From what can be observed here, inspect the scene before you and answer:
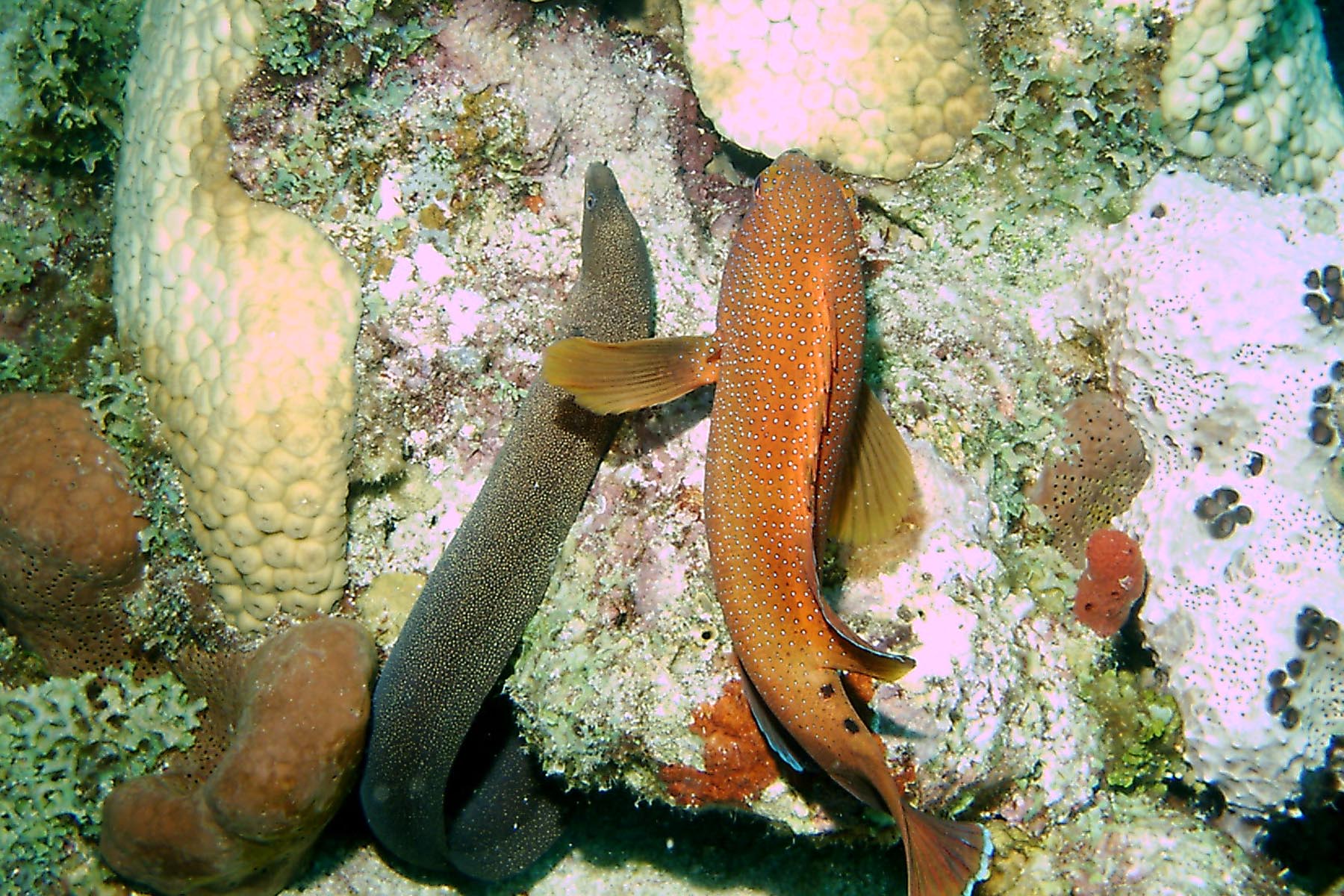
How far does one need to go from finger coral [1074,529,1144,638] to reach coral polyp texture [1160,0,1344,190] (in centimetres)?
244

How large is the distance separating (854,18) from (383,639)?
14.3ft

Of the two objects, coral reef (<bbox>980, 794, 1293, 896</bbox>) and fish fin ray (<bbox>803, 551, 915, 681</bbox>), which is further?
coral reef (<bbox>980, 794, 1293, 896</bbox>)

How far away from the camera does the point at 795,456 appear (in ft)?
10.3

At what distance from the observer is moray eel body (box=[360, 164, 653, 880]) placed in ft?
12.7

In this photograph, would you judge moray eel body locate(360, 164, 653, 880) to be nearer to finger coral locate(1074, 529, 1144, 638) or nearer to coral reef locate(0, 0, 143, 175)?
finger coral locate(1074, 529, 1144, 638)

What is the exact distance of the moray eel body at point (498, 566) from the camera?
387cm

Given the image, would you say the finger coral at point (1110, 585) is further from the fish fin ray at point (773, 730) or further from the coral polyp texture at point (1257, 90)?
the coral polyp texture at point (1257, 90)

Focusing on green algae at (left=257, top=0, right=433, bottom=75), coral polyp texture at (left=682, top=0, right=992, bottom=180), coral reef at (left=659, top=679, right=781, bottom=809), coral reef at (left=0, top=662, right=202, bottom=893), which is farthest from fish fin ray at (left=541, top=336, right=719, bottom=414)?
coral reef at (left=0, top=662, right=202, bottom=893)

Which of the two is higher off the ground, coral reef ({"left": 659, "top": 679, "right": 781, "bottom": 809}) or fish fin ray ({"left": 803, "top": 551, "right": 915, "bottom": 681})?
fish fin ray ({"left": 803, "top": 551, "right": 915, "bottom": 681})

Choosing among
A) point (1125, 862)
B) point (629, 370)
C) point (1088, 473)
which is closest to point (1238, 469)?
point (1088, 473)

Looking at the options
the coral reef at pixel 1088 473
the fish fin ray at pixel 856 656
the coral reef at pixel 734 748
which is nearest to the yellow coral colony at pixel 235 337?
the coral reef at pixel 734 748

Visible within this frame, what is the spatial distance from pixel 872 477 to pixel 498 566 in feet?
5.97

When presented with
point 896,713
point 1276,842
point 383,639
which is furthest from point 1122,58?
point 383,639

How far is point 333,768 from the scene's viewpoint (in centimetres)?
390
